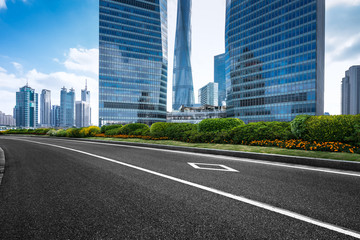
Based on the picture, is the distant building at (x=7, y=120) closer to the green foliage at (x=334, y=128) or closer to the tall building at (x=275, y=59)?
the tall building at (x=275, y=59)

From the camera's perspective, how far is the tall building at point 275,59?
61375mm

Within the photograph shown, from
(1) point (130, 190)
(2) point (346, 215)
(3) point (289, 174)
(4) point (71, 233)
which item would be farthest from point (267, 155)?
(4) point (71, 233)

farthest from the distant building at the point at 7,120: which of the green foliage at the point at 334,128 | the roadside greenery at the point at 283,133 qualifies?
the green foliage at the point at 334,128

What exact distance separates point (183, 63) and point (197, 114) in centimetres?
7746

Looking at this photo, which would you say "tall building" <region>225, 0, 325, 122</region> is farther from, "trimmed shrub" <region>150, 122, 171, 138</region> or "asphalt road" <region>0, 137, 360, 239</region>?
"asphalt road" <region>0, 137, 360, 239</region>

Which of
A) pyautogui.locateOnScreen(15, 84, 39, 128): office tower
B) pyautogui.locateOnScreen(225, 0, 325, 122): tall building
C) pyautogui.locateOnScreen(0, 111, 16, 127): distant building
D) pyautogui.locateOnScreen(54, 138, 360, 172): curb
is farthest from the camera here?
pyautogui.locateOnScreen(0, 111, 16, 127): distant building

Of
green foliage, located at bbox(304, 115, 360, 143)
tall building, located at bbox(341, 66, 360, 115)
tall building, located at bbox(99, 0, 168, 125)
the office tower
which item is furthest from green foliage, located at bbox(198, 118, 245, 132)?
the office tower

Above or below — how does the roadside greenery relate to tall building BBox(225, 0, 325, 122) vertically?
below

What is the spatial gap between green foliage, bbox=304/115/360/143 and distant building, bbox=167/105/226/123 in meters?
95.2

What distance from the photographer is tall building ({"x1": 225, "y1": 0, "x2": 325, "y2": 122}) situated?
61.4 metres

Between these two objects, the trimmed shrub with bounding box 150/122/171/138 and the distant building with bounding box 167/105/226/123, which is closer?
the trimmed shrub with bounding box 150/122/171/138

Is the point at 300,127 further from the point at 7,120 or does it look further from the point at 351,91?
the point at 7,120

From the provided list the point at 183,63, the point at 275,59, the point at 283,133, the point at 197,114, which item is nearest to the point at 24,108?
the point at 183,63

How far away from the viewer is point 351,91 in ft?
463
